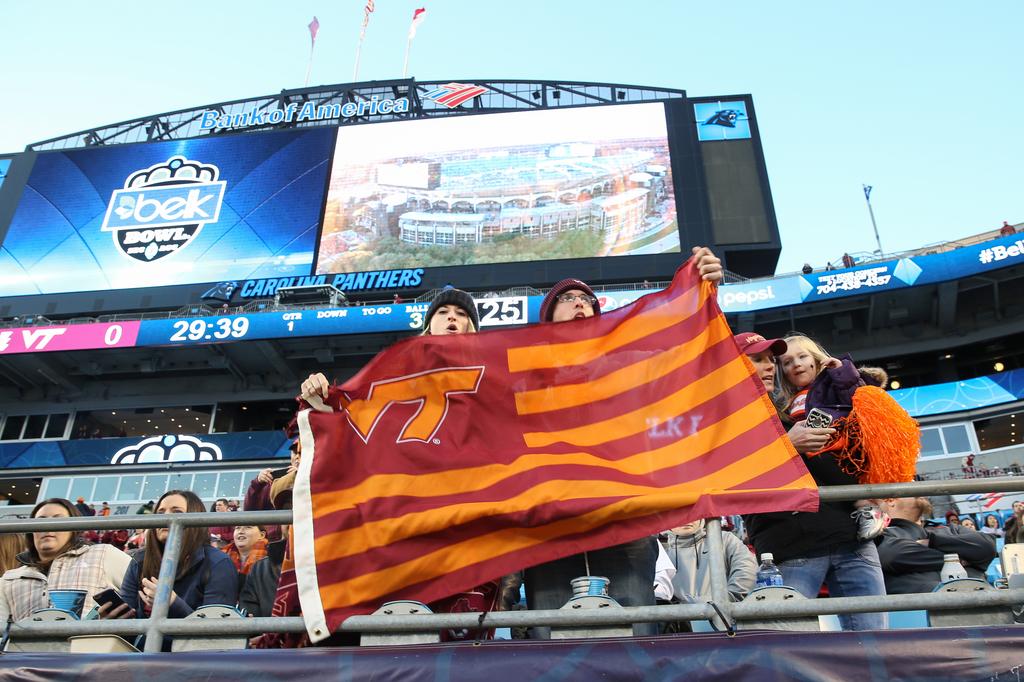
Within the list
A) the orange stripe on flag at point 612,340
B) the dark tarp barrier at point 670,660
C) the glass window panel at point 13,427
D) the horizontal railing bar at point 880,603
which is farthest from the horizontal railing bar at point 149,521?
the glass window panel at point 13,427

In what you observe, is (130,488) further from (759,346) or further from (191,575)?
(759,346)

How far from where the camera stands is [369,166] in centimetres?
3291

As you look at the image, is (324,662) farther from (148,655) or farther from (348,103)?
(348,103)

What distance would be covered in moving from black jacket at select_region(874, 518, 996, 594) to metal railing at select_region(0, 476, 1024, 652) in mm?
1164

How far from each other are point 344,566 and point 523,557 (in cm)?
71

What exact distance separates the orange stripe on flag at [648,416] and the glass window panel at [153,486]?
27568mm

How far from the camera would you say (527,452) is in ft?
10.7

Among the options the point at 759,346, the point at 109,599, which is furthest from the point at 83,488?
the point at 759,346

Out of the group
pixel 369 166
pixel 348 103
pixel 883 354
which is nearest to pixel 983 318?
pixel 883 354

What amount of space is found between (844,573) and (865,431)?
602 millimetres

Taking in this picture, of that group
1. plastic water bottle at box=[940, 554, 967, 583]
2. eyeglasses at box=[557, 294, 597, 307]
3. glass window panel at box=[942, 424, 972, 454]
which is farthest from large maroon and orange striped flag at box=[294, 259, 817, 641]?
glass window panel at box=[942, 424, 972, 454]

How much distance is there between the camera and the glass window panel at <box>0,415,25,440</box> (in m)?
31.4

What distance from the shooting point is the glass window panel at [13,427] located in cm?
3136

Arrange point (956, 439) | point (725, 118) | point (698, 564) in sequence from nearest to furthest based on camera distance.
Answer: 1. point (698, 564)
2. point (956, 439)
3. point (725, 118)
